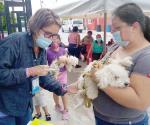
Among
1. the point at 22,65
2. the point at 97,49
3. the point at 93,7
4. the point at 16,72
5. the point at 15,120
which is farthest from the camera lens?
the point at 97,49

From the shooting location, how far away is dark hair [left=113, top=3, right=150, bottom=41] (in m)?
1.70

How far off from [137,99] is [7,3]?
1811 mm

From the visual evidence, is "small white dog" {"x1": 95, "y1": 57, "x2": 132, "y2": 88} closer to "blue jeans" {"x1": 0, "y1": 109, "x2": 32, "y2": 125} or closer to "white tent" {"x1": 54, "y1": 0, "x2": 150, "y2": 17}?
"blue jeans" {"x1": 0, "y1": 109, "x2": 32, "y2": 125}

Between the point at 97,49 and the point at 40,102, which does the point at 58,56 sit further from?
the point at 97,49

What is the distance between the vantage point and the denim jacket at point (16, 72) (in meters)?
1.87

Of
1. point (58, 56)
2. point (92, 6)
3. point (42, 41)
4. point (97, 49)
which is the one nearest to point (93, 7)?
point (92, 6)

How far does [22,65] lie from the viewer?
77.7 inches

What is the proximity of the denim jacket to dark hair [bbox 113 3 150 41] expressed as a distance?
2.36 feet

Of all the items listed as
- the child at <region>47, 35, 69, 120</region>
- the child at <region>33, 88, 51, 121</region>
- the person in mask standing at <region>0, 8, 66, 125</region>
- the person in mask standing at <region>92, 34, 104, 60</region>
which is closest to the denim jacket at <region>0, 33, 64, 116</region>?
the person in mask standing at <region>0, 8, 66, 125</region>

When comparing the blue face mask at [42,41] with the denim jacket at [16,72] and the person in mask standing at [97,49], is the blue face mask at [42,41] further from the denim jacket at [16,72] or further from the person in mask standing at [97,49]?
the person in mask standing at [97,49]

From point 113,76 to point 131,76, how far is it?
0.45 feet

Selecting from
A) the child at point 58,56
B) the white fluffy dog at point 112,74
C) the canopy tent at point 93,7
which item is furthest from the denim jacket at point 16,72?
the child at point 58,56

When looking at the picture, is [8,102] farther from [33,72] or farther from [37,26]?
[37,26]

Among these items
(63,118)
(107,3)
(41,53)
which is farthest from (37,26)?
(63,118)
